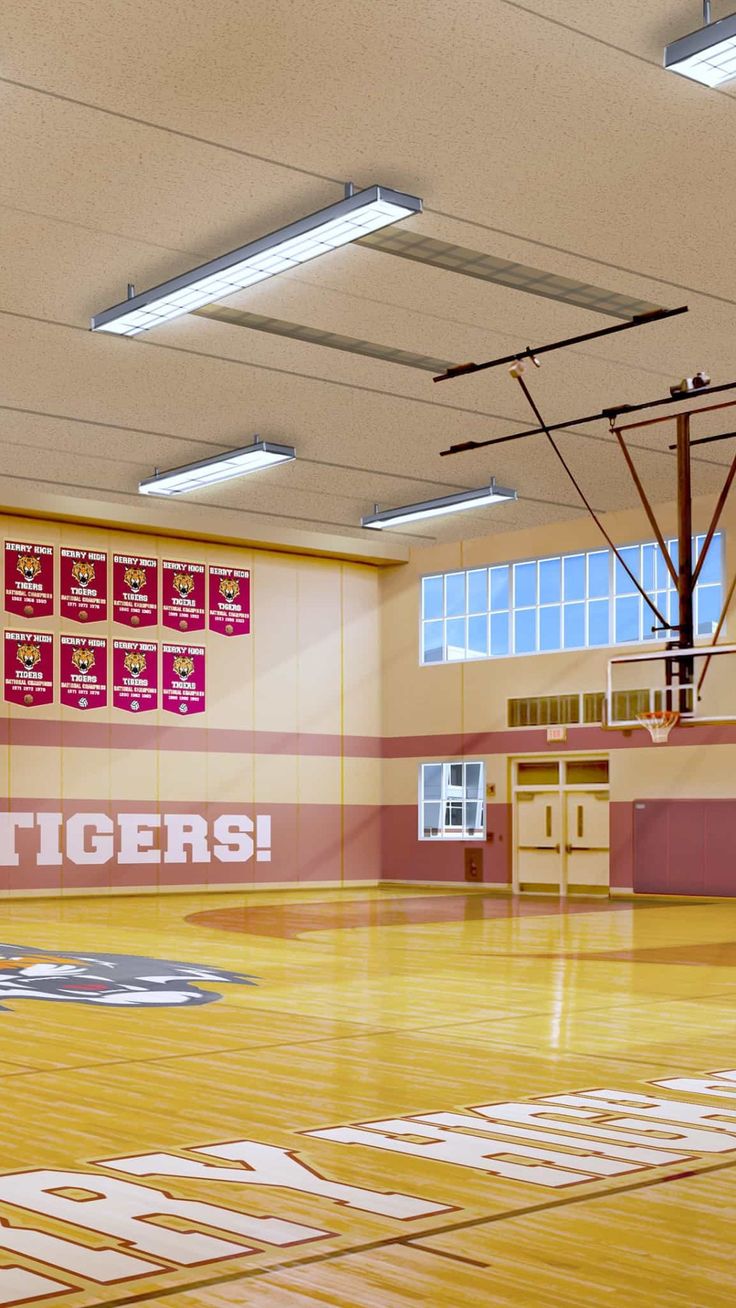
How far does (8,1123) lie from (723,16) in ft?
25.6

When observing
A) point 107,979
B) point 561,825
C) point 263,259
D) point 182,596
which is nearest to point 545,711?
point 561,825

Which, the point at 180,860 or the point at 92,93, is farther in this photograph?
the point at 180,860

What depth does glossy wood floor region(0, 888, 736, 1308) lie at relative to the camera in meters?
4.09

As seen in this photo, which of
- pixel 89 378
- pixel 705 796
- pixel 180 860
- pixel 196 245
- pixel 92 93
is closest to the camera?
pixel 92 93

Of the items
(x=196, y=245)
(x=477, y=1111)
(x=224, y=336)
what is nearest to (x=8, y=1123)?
(x=477, y=1111)

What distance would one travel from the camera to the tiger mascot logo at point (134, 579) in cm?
2564

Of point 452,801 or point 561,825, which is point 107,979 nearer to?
point 561,825

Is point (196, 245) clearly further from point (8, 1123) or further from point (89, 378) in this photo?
point (8, 1123)

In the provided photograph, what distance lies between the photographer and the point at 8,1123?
6.20 metres

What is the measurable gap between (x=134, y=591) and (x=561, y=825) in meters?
8.60

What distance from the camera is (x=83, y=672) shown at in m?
25.0

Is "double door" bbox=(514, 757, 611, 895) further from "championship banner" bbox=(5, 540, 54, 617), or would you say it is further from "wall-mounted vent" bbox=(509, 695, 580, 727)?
"championship banner" bbox=(5, 540, 54, 617)

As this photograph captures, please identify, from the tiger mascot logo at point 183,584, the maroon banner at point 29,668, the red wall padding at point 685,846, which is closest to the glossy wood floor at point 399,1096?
the red wall padding at point 685,846

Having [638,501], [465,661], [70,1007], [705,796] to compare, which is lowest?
[70,1007]
